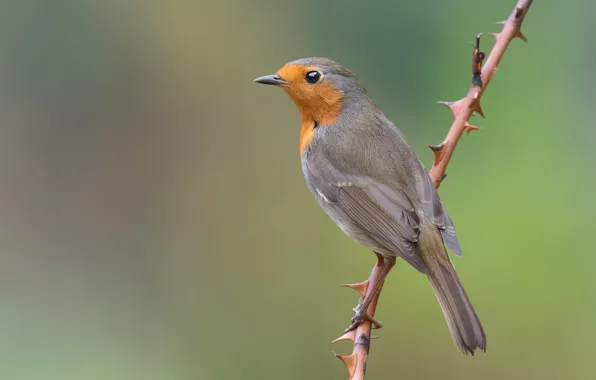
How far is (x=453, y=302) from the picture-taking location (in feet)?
9.23

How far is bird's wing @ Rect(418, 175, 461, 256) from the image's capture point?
123 inches

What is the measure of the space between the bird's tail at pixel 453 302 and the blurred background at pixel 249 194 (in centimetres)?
104

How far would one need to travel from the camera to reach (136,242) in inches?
207

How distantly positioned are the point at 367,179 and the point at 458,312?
74cm

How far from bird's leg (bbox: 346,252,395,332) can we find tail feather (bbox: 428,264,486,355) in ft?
0.59

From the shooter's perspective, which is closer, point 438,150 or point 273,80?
point 438,150

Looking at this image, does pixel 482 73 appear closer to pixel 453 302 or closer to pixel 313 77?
pixel 453 302

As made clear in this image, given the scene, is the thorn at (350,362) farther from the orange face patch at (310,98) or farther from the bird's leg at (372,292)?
the orange face patch at (310,98)

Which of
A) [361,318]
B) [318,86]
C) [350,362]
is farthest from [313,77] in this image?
[350,362]

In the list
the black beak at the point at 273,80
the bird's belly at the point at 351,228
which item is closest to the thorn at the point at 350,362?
the bird's belly at the point at 351,228

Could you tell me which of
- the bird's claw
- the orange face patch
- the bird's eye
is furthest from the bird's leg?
the bird's eye

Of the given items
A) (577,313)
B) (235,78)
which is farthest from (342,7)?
(577,313)

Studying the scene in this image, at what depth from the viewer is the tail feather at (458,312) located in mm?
2611

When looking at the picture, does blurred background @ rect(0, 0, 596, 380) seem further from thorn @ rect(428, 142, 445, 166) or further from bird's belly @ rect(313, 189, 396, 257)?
thorn @ rect(428, 142, 445, 166)
